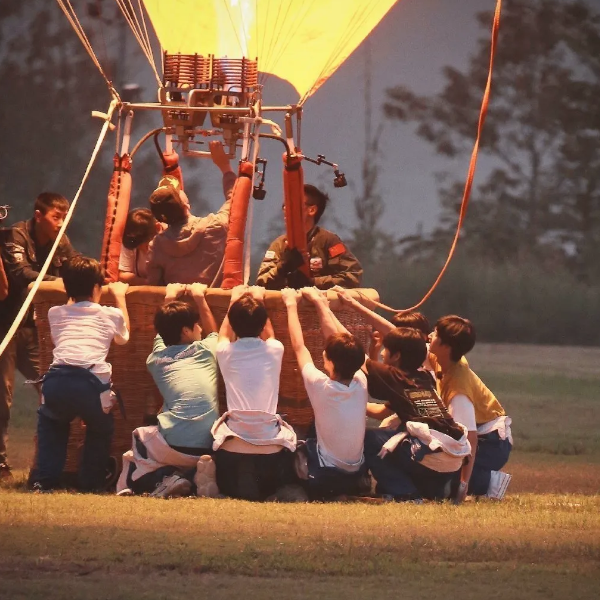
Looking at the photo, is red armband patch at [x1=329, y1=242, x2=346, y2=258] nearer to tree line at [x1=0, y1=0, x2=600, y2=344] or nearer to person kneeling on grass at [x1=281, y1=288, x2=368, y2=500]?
person kneeling on grass at [x1=281, y1=288, x2=368, y2=500]

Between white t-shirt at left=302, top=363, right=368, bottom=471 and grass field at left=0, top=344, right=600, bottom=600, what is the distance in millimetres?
234

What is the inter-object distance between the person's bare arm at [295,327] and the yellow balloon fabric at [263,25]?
138cm

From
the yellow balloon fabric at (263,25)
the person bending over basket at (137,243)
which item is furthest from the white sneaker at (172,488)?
the yellow balloon fabric at (263,25)

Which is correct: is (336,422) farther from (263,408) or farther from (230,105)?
(230,105)

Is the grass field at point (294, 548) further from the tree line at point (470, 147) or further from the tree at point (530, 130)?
the tree at point (530, 130)

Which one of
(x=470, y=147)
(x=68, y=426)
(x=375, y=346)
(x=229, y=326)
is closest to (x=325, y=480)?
(x=229, y=326)

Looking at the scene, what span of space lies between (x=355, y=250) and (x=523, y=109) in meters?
3.84

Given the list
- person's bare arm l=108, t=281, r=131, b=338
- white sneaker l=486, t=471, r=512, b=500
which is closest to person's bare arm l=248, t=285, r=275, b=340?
person's bare arm l=108, t=281, r=131, b=338

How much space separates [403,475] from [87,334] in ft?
4.59

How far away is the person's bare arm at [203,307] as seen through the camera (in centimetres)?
585

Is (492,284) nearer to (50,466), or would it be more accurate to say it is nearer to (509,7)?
(509,7)

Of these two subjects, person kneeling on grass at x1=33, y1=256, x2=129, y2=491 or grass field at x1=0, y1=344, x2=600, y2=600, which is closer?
grass field at x1=0, y1=344, x2=600, y2=600

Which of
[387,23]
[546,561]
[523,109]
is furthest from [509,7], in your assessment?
[546,561]

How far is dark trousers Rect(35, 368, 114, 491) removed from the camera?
5586 mm
